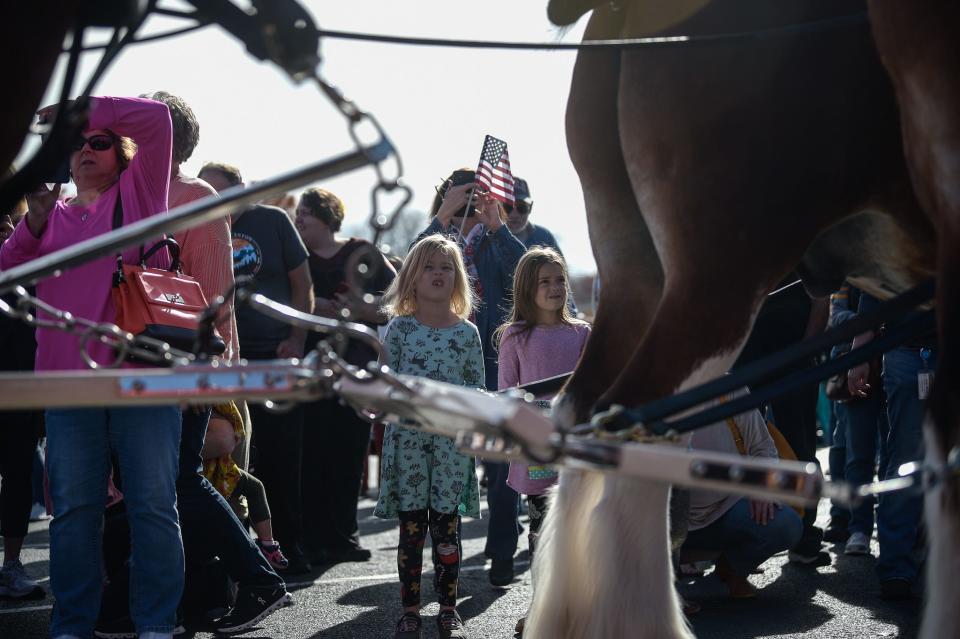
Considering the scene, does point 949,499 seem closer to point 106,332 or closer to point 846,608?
point 106,332

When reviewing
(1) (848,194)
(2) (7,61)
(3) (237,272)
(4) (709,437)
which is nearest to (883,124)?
(1) (848,194)

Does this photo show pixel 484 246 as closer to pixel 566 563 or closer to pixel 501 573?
pixel 501 573

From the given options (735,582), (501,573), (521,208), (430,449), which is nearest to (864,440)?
(735,582)

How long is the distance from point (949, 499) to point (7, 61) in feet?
6.48

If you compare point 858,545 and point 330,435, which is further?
point 330,435

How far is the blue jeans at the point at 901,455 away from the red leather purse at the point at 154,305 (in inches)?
118

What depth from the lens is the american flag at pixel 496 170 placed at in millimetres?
5551

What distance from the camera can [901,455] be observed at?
4809 millimetres

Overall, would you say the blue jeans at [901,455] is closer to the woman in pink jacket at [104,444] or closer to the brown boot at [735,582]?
the brown boot at [735,582]

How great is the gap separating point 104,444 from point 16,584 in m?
1.70

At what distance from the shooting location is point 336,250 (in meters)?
6.24

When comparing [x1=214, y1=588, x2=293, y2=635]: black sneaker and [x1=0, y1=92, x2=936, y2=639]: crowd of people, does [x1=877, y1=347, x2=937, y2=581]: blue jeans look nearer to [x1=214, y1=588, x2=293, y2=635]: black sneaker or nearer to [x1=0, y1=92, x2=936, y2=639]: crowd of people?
[x1=0, y1=92, x2=936, y2=639]: crowd of people

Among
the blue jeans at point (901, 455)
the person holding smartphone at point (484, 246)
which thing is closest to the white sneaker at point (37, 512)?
the person holding smartphone at point (484, 246)

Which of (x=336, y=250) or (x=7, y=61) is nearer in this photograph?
(x=7, y=61)
